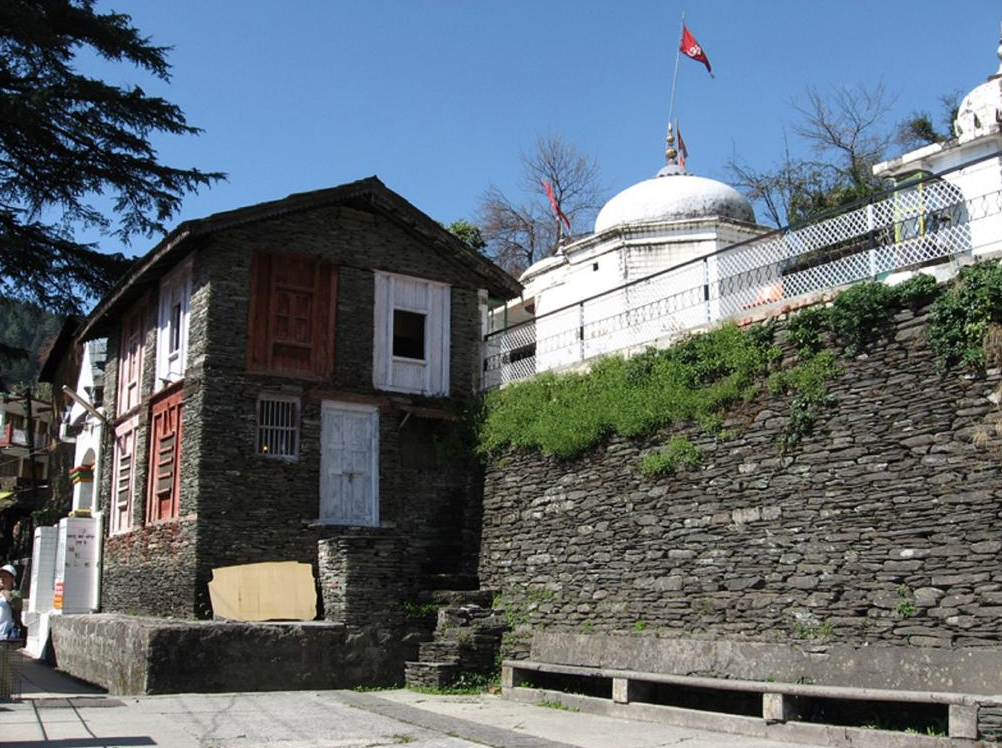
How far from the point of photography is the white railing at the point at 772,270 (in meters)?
11.1

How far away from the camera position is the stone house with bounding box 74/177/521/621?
15844 mm

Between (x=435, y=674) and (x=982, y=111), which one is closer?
(x=435, y=674)

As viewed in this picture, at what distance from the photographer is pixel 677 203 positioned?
936 inches

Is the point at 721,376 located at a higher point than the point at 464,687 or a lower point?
higher

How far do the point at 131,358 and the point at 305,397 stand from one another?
5.29 meters

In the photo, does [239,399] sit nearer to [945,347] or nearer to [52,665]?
[52,665]

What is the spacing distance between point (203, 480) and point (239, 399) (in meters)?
1.38

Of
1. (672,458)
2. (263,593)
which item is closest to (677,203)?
(672,458)

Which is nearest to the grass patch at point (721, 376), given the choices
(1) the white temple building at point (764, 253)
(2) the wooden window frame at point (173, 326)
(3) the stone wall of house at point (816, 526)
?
(3) the stone wall of house at point (816, 526)

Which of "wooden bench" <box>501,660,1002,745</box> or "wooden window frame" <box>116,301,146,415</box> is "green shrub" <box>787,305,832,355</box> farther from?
"wooden window frame" <box>116,301,146,415</box>

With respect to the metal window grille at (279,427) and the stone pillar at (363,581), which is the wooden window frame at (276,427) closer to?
the metal window grille at (279,427)

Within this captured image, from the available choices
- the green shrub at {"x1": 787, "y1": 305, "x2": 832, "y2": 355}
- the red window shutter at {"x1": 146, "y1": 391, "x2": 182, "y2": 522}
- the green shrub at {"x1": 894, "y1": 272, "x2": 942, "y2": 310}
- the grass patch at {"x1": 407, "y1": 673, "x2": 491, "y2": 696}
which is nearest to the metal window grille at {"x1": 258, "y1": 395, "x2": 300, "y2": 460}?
the red window shutter at {"x1": 146, "y1": 391, "x2": 182, "y2": 522}

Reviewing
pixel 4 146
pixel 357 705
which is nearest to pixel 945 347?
pixel 357 705

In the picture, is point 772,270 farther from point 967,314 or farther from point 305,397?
point 305,397
